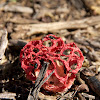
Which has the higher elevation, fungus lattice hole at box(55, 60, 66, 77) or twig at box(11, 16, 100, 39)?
twig at box(11, 16, 100, 39)

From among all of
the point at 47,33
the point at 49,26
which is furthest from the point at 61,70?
the point at 49,26

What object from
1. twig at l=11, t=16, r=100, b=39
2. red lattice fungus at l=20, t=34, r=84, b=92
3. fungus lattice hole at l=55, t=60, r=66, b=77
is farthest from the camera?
twig at l=11, t=16, r=100, b=39

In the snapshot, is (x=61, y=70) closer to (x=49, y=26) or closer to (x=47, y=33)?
(x=47, y=33)

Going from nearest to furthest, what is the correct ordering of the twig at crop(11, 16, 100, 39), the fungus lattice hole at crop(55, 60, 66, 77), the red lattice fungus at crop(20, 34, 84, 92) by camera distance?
1. the red lattice fungus at crop(20, 34, 84, 92)
2. the fungus lattice hole at crop(55, 60, 66, 77)
3. the twig at crop(11, 16, 100, 39)

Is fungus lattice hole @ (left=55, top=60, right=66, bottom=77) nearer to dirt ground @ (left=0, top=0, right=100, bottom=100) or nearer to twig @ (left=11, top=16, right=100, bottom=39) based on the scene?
dirt ground @ (left=0, top=0, right=100, bottom=100)

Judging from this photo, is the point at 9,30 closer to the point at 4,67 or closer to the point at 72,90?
the point at 4,67

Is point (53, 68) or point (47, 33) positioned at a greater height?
point (47, 33)

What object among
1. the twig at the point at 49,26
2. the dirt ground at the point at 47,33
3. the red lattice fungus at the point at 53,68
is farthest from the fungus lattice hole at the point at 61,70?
the twig at the point at 49,26

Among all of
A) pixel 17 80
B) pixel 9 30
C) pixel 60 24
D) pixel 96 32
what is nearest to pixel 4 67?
pixel 17 80

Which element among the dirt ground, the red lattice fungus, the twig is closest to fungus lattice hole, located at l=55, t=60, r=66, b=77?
the red lattice fungus
